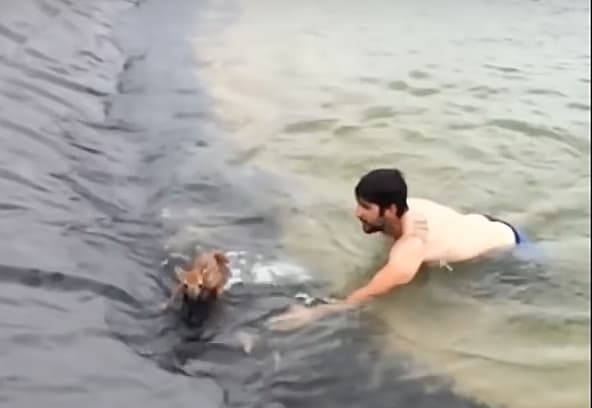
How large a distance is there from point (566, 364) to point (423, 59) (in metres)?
2.59

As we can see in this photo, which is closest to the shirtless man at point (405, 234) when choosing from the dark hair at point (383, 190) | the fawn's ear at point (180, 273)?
the dark hair at point (383, 190)

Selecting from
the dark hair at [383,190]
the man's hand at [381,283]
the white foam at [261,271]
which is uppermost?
the dark hair at [383,190]

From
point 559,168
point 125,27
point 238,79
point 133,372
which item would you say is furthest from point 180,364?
point 125,27

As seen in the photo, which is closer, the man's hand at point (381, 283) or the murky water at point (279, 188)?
the murky water at point (279, 188)

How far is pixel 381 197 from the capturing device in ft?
8.50

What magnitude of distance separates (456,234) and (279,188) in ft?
2.31

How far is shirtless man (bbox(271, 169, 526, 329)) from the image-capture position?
2.57m

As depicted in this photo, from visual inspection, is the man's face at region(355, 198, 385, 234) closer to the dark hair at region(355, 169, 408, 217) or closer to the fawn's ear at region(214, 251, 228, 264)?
the dark hair at region(355, 169, 408, 217)

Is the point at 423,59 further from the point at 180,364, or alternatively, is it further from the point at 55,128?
the point at 180,364

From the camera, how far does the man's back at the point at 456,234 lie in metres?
2.68

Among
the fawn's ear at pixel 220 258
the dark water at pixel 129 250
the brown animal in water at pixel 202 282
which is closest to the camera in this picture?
the dark water at pixel 129 250

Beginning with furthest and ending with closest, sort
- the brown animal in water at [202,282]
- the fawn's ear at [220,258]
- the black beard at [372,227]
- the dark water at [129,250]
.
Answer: the black beard at [372,227], the fawn's ear at [220,258], the brown animal in water at [202,282], the dark water at [129,250]

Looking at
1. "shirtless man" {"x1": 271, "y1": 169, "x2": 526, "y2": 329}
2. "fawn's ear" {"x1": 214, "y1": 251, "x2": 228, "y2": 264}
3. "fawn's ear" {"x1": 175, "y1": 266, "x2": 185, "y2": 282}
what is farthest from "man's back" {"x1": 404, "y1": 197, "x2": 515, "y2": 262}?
"fawn's ear" {"x1": 175, "y1": 266, "x2": 185, "y2": 282}

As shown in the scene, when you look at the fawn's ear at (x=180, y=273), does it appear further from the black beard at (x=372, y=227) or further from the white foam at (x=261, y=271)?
the black beard at (x=372, y=227)
